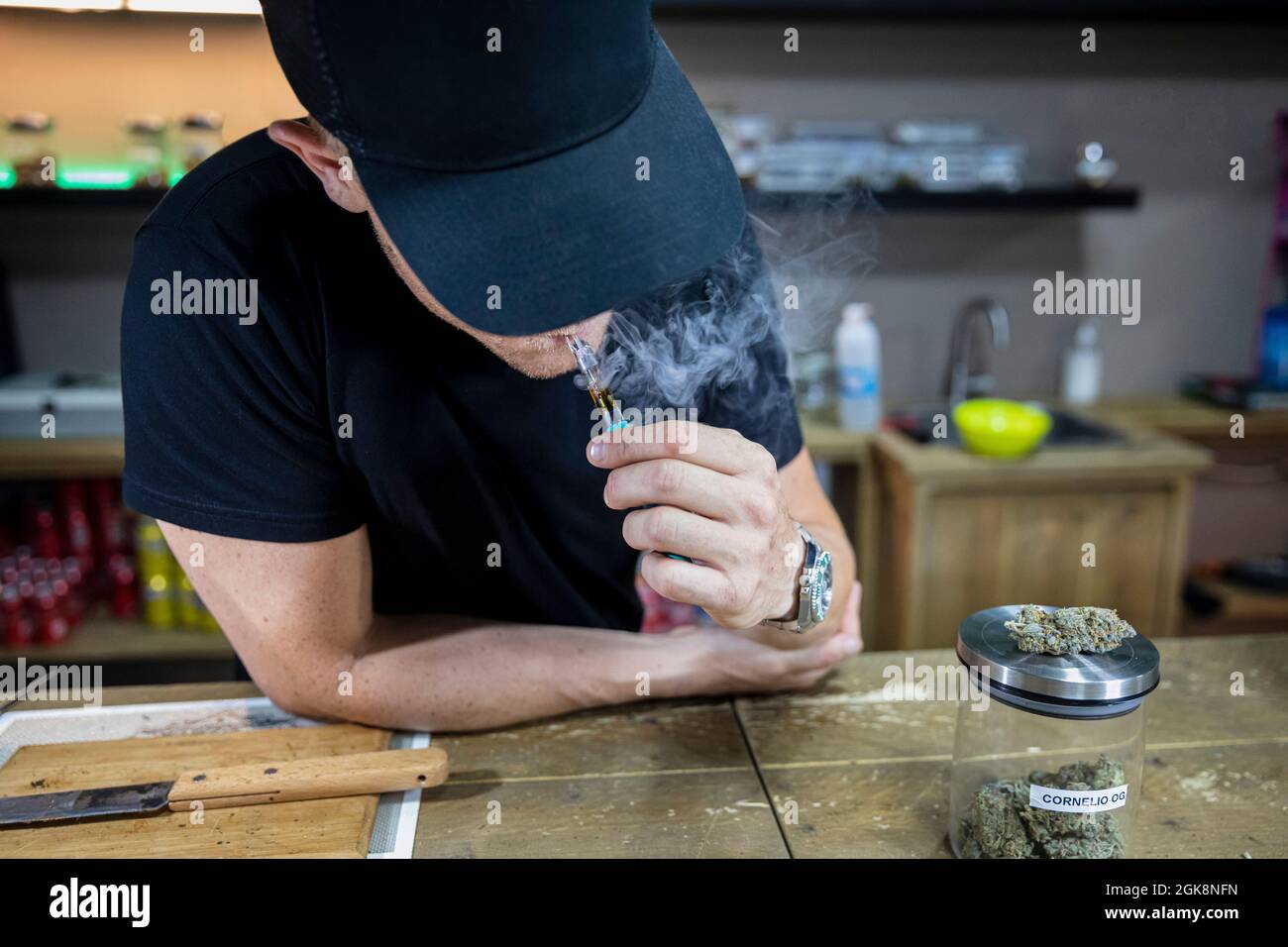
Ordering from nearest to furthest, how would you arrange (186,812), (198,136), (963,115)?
(186,812), (198,136), (963,115)

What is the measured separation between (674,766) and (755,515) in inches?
14.1

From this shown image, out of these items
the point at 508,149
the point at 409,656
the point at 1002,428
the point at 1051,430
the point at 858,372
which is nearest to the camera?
the point at 508,149

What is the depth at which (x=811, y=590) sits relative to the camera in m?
1.26

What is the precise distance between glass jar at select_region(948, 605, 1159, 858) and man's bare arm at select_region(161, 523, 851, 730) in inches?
12.6

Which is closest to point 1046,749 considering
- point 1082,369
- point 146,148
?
point 1082,369

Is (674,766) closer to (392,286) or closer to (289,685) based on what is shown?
(289,685)

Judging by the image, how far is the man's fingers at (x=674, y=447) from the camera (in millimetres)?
1073

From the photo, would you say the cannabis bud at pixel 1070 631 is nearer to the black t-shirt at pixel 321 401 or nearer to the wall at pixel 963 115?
the black t-shirt at pixel 321 401

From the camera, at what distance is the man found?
93 centimetres

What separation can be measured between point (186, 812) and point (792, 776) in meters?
0.70

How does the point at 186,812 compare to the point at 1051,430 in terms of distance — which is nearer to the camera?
the point at 186,812

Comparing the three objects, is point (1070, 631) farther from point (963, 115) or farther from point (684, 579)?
point (963, 115)

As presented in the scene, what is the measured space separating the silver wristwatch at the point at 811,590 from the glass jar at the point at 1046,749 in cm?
20

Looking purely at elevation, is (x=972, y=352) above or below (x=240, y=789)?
above
